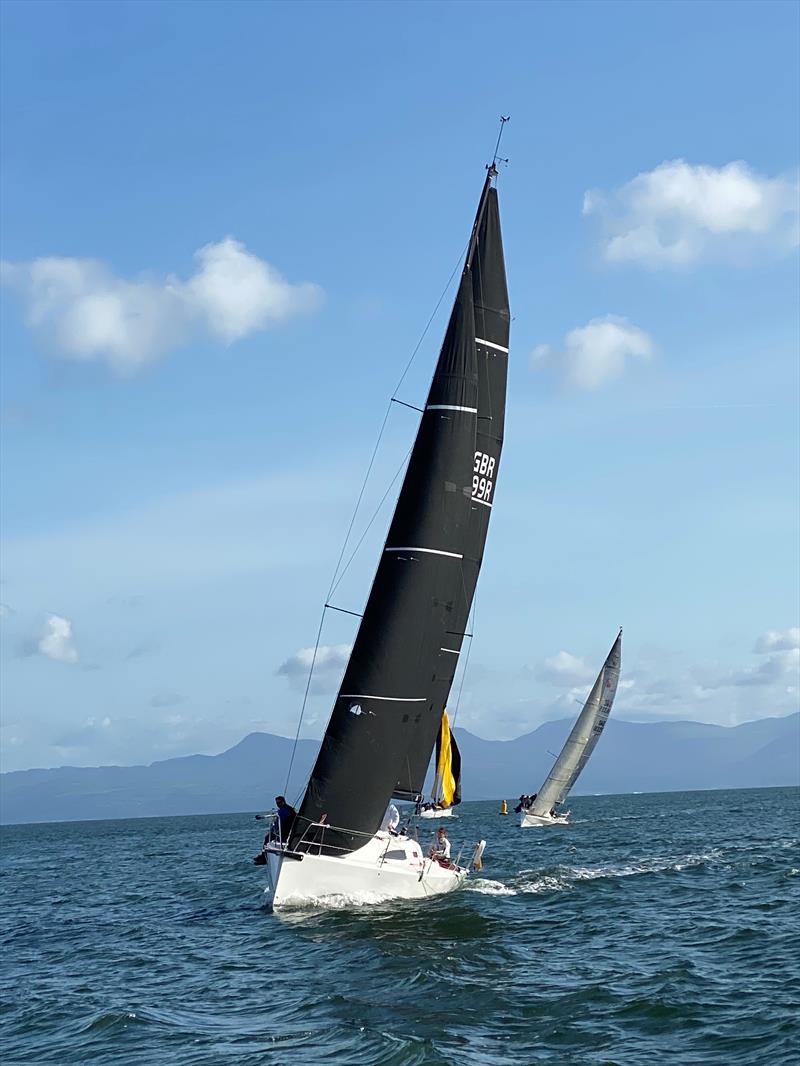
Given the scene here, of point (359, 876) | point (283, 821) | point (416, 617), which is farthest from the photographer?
point (416, 617)

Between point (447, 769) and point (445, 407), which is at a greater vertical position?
point (445, 407)

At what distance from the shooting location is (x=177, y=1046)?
17.9m

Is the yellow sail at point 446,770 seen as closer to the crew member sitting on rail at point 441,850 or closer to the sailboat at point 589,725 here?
the crew member sitting on rail at point 441,850

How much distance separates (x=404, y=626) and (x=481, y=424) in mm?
6574

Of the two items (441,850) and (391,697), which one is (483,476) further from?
(441,850)

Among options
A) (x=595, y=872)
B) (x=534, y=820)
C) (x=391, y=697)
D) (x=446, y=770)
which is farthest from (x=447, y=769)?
(x=534, y=820)

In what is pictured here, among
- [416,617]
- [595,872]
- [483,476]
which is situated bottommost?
[595,872]

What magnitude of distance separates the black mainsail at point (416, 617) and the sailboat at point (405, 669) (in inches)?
1.2

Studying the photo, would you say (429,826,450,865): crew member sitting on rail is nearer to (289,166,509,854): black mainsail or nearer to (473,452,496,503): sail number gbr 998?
(289,166,509,854): black mainsail

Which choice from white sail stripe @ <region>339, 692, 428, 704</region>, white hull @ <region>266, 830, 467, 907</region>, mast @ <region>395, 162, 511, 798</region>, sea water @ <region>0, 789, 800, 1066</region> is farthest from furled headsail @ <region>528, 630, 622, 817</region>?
white sail stripe @ <region>339, 692, 428, 704</region>

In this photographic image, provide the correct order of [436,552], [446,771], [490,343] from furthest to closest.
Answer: [446,771], [490,343], [436,552]

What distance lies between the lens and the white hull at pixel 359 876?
2869 centimetres

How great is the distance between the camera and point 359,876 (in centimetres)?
2912

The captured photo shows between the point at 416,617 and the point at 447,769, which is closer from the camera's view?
the point at 416,617
